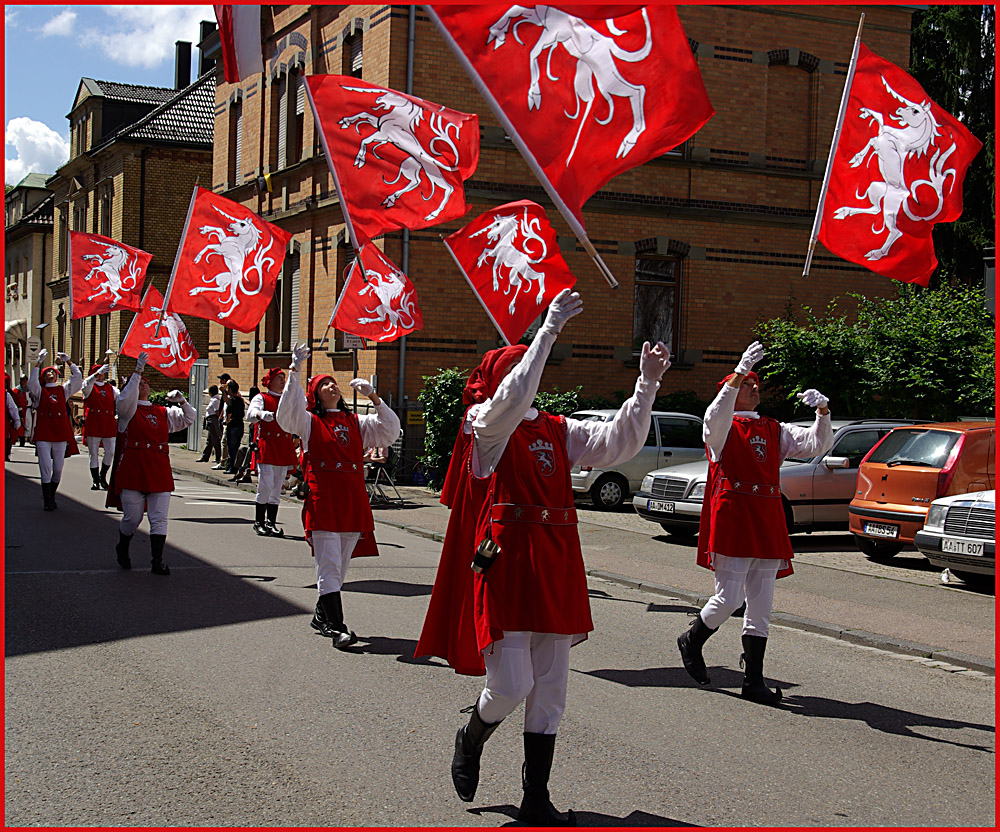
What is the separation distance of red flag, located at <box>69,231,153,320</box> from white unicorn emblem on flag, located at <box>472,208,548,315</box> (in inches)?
192

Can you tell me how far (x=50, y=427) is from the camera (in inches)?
653

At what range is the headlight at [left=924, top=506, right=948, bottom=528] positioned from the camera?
11438 millimetres

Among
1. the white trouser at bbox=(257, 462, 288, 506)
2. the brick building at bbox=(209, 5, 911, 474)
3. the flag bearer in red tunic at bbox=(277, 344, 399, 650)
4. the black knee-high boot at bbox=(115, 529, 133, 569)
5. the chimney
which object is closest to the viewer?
the flag bearer in red tunic at bbox=(277, 344, 399, 650)

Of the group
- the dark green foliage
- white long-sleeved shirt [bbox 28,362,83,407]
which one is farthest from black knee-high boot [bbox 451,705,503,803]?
the dark green foliage

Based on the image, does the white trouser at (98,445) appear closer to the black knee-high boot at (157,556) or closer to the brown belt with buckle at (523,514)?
the black knee-high boot at (157,556)

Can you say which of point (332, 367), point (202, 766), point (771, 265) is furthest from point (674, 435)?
point (202, 766)

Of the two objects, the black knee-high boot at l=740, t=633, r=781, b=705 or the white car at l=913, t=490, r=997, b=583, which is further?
the white car at l=913, t=490, r=997, b=583

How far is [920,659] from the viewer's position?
8359 mm

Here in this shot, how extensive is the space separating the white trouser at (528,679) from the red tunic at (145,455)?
6.66m

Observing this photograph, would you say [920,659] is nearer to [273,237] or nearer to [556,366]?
[273,237]

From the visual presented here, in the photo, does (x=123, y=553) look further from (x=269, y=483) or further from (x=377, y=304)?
(x=377, y=304)

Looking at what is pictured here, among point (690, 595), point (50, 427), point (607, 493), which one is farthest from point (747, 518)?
point (50, 427)

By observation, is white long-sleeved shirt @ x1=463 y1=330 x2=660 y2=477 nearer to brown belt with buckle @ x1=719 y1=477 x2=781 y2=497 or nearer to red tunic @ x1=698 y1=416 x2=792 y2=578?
red tunic @ x1=698 y1=416 x2=792 y2=578

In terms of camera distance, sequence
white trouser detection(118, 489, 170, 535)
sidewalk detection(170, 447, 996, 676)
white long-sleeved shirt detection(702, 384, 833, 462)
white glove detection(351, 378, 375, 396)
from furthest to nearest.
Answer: white trouser detection(118, 489, 170, 535)
sidewalk detection(170, 447, 996, 676)
white glove detection(351, 378, 375, 396)
white long-sleeved shirt detection(702, 384, 833, 462)
